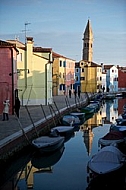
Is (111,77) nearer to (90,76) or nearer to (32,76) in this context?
(90,76)

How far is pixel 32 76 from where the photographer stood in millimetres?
26016

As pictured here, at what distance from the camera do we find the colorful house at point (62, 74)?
44.4 meters

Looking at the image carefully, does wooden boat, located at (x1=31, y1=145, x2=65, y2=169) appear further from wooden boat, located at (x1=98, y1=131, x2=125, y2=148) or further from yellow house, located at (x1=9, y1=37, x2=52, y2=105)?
yellow house, located at (x1=9, y1=37, x2=52, y2=105)

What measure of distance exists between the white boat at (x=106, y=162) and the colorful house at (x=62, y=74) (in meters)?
34.4

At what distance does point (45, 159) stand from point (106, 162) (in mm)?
4009

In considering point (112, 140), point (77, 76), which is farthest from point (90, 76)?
point (112, 140)

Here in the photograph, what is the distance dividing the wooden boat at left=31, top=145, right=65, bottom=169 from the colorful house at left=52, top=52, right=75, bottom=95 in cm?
3087

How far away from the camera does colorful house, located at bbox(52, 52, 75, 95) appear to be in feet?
146

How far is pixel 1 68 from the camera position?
19172 millimetres

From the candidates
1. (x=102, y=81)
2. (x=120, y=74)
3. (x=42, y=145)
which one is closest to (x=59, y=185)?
(x=42, y=145)

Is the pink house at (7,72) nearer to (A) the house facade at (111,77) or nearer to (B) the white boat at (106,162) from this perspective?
(B) the white boat at (106,162)

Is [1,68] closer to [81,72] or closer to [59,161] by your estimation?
[59,161]

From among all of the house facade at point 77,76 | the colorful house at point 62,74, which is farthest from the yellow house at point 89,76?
the colorful house at point 62,74

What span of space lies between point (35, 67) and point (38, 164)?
14.9m
